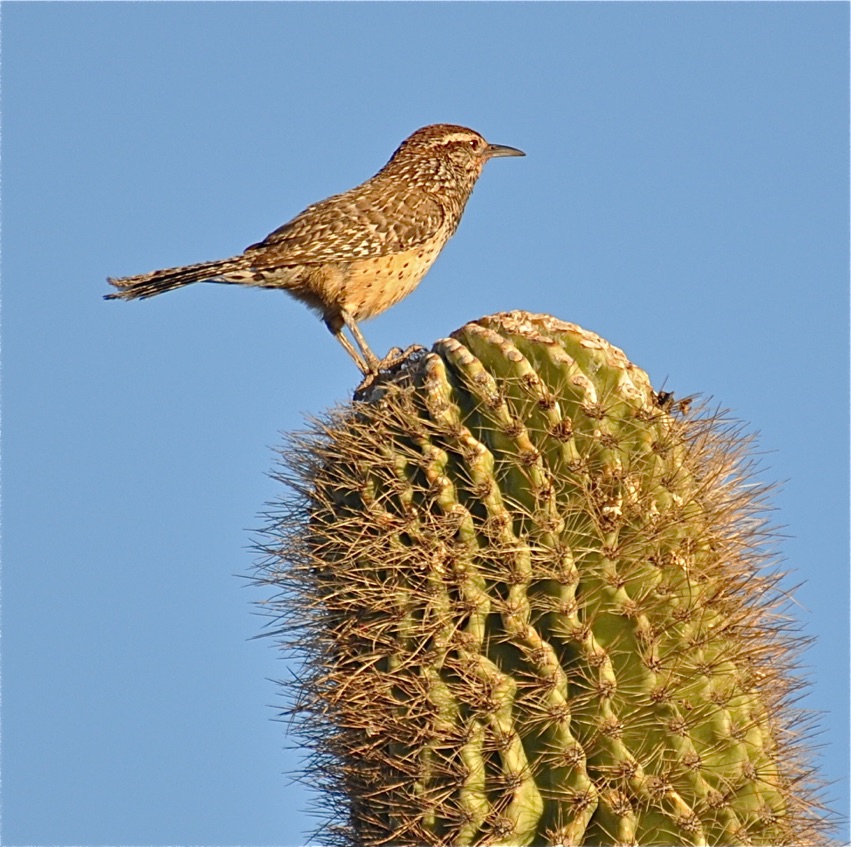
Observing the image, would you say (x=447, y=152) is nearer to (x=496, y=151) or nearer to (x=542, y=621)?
(x=496, y=151)

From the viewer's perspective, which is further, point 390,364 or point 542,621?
point 390,364

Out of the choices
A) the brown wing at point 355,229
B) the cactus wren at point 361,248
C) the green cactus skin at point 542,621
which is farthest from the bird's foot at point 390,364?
the brown wing at point 355,229

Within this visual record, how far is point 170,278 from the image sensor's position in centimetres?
592

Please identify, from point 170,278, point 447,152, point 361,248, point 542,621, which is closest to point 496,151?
point 447,152

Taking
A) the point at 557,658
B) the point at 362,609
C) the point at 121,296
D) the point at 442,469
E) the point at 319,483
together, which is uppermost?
the point at 121,296

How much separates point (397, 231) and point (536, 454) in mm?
3820

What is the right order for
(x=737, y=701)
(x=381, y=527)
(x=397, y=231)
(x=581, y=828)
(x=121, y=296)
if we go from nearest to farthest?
1. (x=581, y=828)
2. (x=737, y=701)
3. (x=381, y=527)
4. (x=121, y=296)
5. (x=397, y=231)

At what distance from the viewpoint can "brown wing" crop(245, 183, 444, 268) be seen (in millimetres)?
6711

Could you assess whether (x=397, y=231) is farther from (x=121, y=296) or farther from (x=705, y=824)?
(x=705, y=824)

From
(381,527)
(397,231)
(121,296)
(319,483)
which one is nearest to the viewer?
(381,527)

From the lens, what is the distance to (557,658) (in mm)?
3213

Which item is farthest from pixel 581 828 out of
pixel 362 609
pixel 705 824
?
pixel 362 609

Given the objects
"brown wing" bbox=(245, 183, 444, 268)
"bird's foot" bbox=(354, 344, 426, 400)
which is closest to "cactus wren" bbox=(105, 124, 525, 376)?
"brown wing" bbox=(245, 183, 444, 268)

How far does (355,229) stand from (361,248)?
174mm
